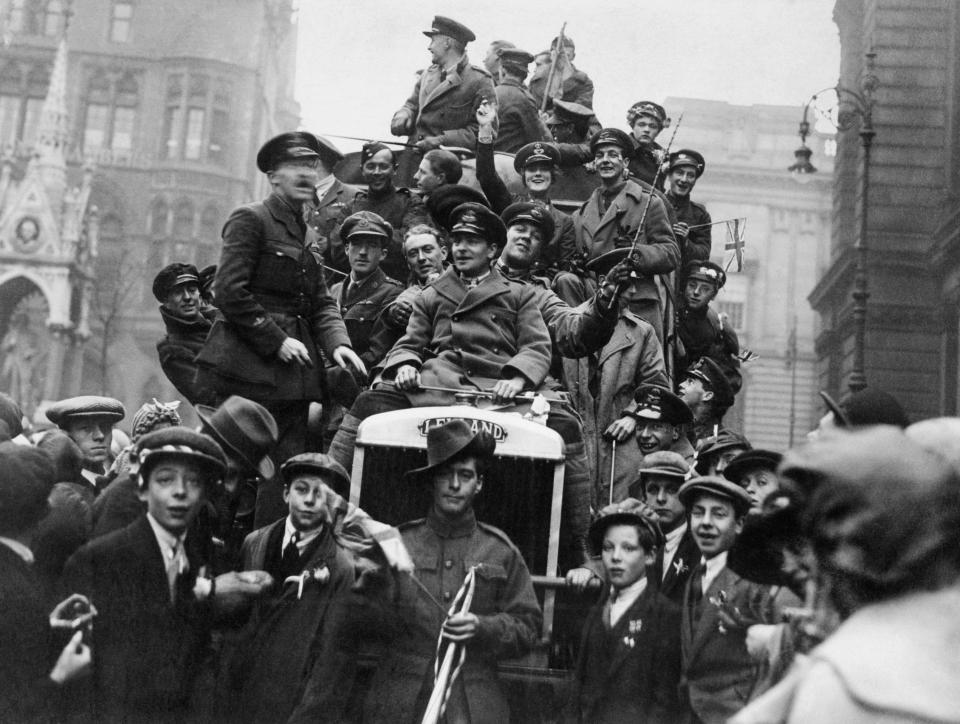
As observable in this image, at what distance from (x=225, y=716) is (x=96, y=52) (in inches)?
2785

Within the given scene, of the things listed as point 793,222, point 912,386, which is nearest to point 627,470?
point 912,386

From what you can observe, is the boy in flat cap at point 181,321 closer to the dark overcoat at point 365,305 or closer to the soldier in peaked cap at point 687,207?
the dark overcoat at point 365,305

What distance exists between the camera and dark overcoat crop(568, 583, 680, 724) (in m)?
5.38

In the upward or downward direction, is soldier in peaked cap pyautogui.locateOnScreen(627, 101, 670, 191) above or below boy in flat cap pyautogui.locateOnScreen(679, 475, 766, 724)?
above

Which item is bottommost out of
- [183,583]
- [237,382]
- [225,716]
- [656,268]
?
[225,716]

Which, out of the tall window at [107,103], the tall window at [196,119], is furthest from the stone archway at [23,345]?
the tall window at [196,119]

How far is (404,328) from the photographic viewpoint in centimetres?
917

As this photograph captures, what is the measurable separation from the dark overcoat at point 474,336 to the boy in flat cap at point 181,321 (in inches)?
70.1

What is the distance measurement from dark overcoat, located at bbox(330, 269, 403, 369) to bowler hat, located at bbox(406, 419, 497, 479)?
3.57 metres

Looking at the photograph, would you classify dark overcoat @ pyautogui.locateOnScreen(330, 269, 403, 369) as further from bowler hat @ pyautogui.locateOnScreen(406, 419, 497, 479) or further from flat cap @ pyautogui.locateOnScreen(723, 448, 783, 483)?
flat cap @ pyautogui.locateOnScreen(723, 448, 783, 483)

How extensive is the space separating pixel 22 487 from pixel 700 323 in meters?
8.02

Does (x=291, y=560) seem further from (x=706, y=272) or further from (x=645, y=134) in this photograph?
(x=645, y=134)

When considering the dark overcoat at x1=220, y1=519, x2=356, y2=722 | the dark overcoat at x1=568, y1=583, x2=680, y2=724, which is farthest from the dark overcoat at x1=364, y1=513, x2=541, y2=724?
the dark overcoat at x1=568, y1=583, x2=680, y2=724

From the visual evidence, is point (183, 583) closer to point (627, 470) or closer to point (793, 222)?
point (627, 470)
